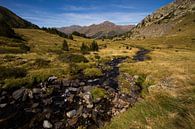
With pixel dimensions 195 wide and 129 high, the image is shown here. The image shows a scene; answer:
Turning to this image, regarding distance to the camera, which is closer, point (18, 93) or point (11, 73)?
point (18, 93)

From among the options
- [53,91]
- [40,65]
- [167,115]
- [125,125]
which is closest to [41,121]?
[53,91]

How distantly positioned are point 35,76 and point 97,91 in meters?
7.86

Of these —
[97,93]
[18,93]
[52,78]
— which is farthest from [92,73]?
[18,93]

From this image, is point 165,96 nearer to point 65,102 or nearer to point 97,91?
point 65,102

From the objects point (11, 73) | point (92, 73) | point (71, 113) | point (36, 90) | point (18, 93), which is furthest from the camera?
point (92, 73)

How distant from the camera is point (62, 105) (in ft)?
45.5

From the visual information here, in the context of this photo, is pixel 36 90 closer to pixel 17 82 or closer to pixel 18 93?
pixel 18 93

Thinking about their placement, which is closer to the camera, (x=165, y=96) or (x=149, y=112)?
(x=149, y=112)

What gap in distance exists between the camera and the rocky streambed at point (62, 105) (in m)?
11.2

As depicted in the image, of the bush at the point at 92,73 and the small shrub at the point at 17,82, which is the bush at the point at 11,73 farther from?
the bush at the point at 92,73

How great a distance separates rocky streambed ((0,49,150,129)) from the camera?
11.2 m

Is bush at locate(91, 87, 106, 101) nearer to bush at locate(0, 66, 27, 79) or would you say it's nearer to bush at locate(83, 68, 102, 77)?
bush at locate(83, 68, 102, 77)

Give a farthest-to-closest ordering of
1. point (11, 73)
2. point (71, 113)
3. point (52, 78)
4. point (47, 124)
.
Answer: point (52, 78) → point (11, 73) → point (71, 113) → point (47, 124)

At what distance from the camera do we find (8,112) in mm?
12461
